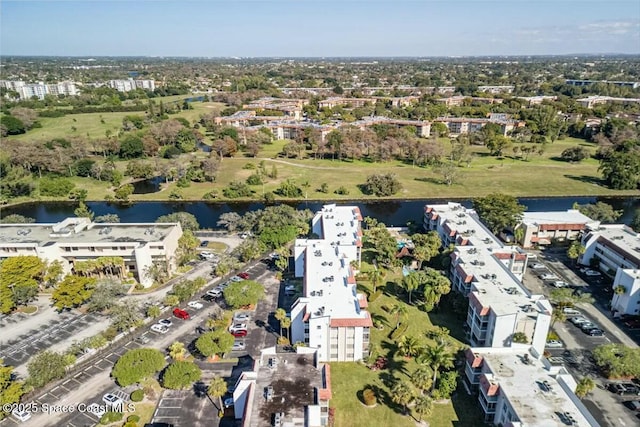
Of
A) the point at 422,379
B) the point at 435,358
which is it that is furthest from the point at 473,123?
the point at 422,379

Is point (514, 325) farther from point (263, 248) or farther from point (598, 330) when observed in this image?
point (263, 248)

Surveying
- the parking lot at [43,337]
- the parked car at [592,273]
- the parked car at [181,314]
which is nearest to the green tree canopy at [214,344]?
the parked car at [181,314]

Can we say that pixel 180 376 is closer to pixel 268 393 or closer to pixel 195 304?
pixel 268 393

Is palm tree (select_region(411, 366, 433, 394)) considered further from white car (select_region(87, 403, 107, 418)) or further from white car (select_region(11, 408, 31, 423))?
white car (select_region(11, 408, 31, 423))

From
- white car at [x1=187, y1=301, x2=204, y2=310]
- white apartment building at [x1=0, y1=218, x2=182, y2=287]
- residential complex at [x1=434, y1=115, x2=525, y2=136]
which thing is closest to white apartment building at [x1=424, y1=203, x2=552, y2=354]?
white car at [x1=187, y1=301, x2=204, y2=310]

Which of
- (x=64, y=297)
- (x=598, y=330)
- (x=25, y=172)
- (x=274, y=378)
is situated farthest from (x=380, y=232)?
(x=25, y=172)

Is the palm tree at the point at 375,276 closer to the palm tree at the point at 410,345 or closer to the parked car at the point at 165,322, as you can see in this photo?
the palm tree at the point at 410,345
